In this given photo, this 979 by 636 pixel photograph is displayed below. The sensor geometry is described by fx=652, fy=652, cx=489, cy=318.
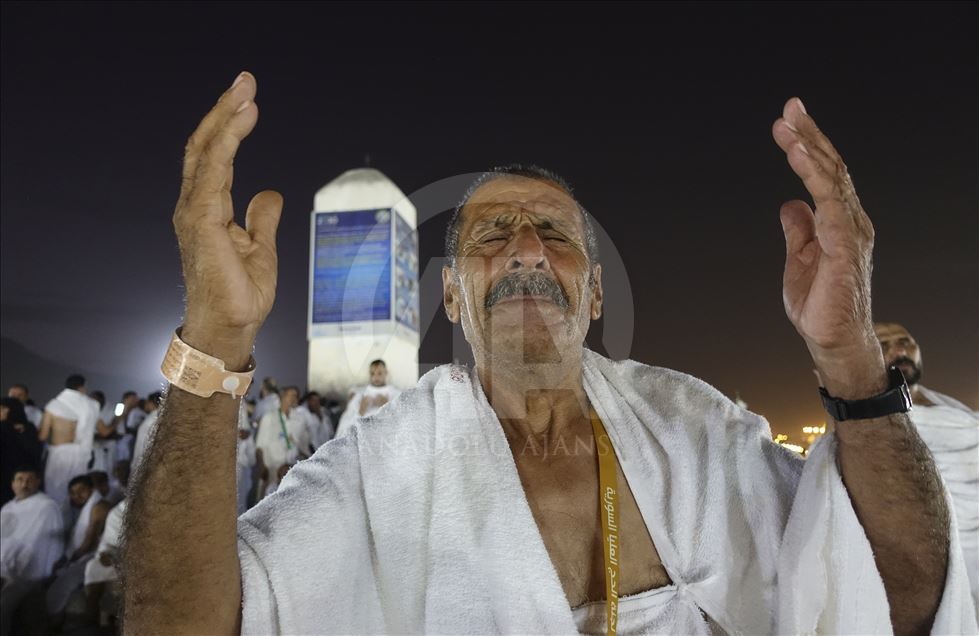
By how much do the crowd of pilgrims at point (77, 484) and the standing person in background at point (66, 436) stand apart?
12 mm

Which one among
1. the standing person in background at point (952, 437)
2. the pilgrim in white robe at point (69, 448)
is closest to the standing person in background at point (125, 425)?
the pilgrim in white robe at point (69, 448)

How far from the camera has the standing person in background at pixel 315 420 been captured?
10209mm

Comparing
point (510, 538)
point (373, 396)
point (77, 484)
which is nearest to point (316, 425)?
point (373, 396)

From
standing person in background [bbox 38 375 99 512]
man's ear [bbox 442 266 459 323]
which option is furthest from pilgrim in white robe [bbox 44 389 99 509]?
man's ear [bbox 442 266 459 323]

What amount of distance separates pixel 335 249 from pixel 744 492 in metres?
23.7

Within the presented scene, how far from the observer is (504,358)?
2279 millimetres

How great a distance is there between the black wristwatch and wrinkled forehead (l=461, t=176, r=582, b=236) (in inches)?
48.1

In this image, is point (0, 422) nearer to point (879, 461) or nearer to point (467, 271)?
point (467, 271)

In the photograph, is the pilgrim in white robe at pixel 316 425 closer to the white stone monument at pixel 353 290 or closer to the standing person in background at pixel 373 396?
the standing person in background at pixel 373 396

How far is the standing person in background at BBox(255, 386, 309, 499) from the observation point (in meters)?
9.09

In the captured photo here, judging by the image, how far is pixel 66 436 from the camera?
8.11 meters

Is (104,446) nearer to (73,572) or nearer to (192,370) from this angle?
(73,572)

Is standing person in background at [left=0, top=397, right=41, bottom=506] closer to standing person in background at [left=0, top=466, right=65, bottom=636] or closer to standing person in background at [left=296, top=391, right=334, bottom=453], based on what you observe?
standing person in background at [left=0, top=466, right=65, bottom=636]

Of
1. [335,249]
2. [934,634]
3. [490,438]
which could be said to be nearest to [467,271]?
[490,438]
